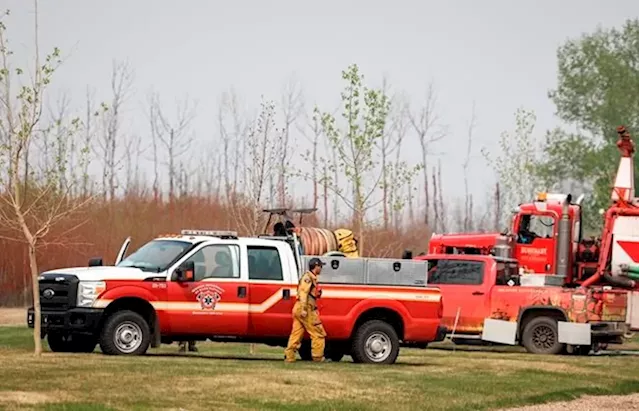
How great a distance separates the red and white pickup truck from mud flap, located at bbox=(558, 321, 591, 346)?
5444 mm

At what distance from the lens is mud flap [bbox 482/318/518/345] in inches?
1193

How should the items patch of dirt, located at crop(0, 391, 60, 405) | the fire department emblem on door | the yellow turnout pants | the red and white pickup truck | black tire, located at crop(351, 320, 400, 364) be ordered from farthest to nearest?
black tire, located at crop(351, 320, 400, 364) → the fire department emblem on door → the yellow turnout pants → the red and white pickup truck → patch of dirt, located at crop(0, 391, 60, 405)

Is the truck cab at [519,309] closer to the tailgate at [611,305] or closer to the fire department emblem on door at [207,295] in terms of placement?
the tailgate at [611,305]

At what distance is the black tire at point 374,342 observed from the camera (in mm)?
24625

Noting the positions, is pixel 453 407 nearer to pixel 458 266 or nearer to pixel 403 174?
pixel 458 266

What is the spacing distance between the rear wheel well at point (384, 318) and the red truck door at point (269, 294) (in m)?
1.28

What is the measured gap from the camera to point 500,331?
99.5 feet

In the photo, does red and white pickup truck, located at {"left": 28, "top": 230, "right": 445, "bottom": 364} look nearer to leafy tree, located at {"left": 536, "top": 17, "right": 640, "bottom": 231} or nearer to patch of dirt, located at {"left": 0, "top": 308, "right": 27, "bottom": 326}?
patch of dirt, located at {"left": 0, "top": 308, "right": 27, "bottom": 326}

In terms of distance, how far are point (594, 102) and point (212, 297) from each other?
4200 centimetres

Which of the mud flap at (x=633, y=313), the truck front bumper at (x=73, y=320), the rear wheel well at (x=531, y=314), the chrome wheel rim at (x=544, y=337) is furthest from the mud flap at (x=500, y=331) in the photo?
the truck front bumper at (x=73, y=320)

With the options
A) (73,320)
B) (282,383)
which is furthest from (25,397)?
(73,320)

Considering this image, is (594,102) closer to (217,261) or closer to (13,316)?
(13,316)

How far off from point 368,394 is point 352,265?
16.7ft

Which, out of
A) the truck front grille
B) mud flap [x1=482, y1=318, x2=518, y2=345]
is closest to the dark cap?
the truck front grille
